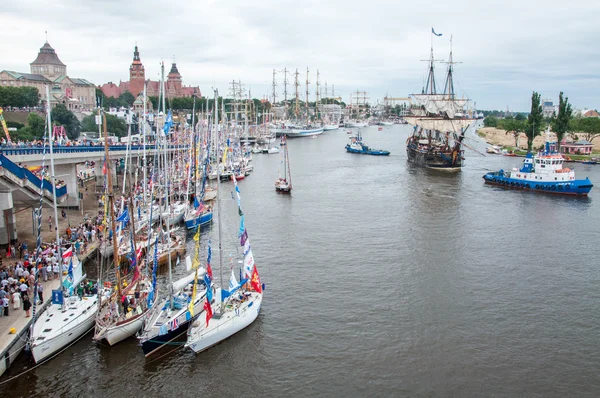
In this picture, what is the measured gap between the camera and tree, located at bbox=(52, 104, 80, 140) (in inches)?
4058

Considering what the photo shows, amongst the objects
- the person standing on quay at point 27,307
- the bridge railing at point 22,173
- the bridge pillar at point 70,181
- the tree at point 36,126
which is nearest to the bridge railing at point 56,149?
the bridge pillar at point 70,181

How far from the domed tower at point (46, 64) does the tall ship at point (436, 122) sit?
125632mm

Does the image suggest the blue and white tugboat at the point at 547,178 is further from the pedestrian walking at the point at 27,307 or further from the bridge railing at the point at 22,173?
the pedestrian walking at the point at 27,307

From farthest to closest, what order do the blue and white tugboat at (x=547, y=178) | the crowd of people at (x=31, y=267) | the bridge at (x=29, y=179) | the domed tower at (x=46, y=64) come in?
the domed tower at (x=46, y=64)
the blue and white tugboat at (x=547, y=178)
the bridge at (x=29, y=179)
the crowd of people at (x=31, y=267)

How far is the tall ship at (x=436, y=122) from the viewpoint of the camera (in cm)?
10300

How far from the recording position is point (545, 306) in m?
31.7

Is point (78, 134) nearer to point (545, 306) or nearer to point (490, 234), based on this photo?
point (490, 234)

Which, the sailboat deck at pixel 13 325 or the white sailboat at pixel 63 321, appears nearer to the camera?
the sailboat deck at pixel 13 325

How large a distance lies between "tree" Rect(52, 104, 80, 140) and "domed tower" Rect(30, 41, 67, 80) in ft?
284

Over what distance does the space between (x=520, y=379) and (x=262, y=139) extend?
5331 inches

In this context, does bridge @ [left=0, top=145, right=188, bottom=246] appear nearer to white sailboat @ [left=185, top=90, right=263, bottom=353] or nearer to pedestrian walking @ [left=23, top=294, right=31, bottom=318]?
pedestrian walking @ [left=23, top=294, right=31, bottom=318]

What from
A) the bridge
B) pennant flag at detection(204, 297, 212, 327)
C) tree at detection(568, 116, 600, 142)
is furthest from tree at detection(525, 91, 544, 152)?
pennant flag at detection(204, 297, 212, 327)

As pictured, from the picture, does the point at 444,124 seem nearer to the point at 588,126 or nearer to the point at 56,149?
the point at 588,126

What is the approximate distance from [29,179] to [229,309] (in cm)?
1874
